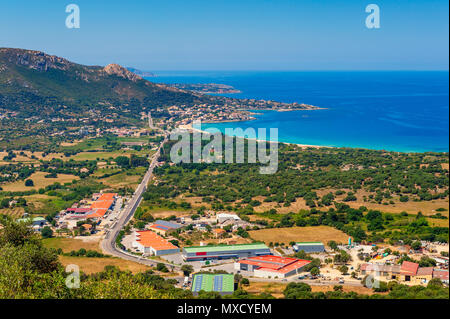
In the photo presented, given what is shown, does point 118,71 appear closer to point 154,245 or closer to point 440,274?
point 154,245

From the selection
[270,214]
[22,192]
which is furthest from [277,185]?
[22,192]

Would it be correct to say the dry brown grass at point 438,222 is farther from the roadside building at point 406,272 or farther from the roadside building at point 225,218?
the roadside building at point 225,218

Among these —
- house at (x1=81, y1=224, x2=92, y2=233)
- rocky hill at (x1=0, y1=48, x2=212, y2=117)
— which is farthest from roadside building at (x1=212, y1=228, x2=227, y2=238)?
rocky hill at (x1=0, y1=48, x2=212, y2=117)

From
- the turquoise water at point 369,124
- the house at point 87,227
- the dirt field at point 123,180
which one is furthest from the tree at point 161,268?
the turquoise water at point 369,124

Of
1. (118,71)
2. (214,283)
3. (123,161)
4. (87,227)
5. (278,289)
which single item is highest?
(118,71)

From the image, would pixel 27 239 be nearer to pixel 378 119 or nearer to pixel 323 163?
pixel 323 163

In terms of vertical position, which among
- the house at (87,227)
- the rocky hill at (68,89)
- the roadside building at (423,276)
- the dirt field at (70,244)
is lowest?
the dirt field at (70,244)

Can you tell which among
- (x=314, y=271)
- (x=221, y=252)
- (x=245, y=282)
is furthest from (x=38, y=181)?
(x=314, y=271)
